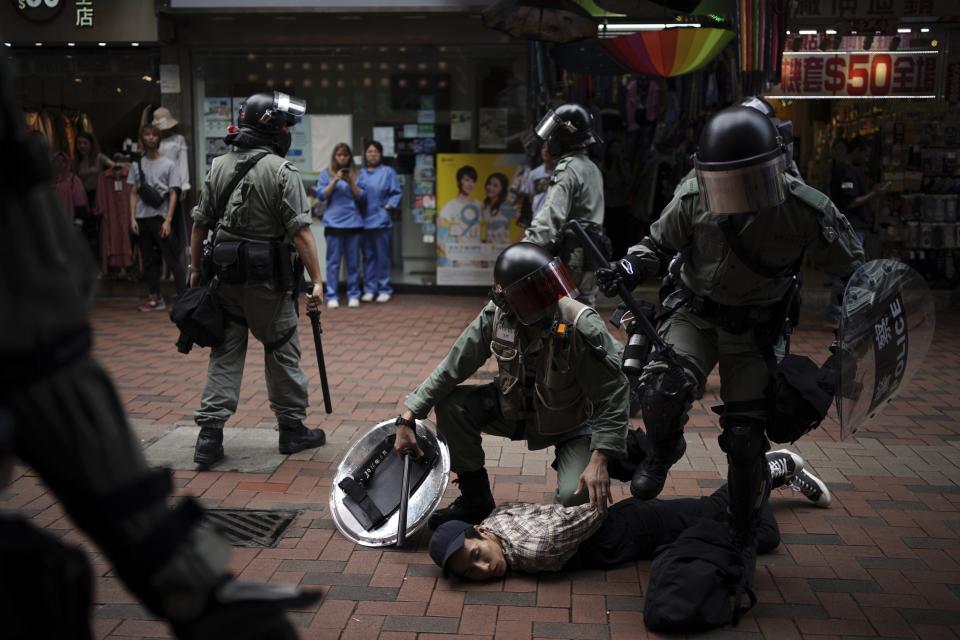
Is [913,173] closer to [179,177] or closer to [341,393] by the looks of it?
[341,393]

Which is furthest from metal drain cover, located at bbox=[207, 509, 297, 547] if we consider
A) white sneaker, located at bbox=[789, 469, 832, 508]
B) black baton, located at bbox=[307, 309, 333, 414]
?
white sneaker, located at bbox=[789, 469, 832, 508]

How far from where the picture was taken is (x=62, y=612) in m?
1.52

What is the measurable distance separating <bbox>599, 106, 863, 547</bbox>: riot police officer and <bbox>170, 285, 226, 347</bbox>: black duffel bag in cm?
233

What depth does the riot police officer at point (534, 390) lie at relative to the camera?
155 inches

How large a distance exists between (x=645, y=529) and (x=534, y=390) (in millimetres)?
707

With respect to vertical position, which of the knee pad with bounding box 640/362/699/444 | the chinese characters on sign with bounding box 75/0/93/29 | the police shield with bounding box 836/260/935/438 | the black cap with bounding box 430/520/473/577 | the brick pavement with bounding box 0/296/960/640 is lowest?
the brick pavement with bounding box 0/296/960/640

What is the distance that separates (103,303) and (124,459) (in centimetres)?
1043

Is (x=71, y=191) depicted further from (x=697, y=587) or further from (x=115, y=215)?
(x=697, y=587)

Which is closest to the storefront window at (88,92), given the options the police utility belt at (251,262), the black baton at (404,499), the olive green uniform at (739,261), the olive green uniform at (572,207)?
the olive green uniform at (572,207)

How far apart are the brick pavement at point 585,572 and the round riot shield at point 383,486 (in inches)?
3.5

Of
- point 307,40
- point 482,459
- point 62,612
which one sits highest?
point 307,40

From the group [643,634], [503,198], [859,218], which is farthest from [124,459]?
[503,198]

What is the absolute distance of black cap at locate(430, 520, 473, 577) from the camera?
3715 mm

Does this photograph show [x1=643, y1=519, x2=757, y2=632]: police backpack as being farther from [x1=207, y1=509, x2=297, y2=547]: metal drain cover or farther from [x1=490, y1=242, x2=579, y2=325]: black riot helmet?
[x1=207, y1=509, x2=297, y2=547]: metal drain cover
